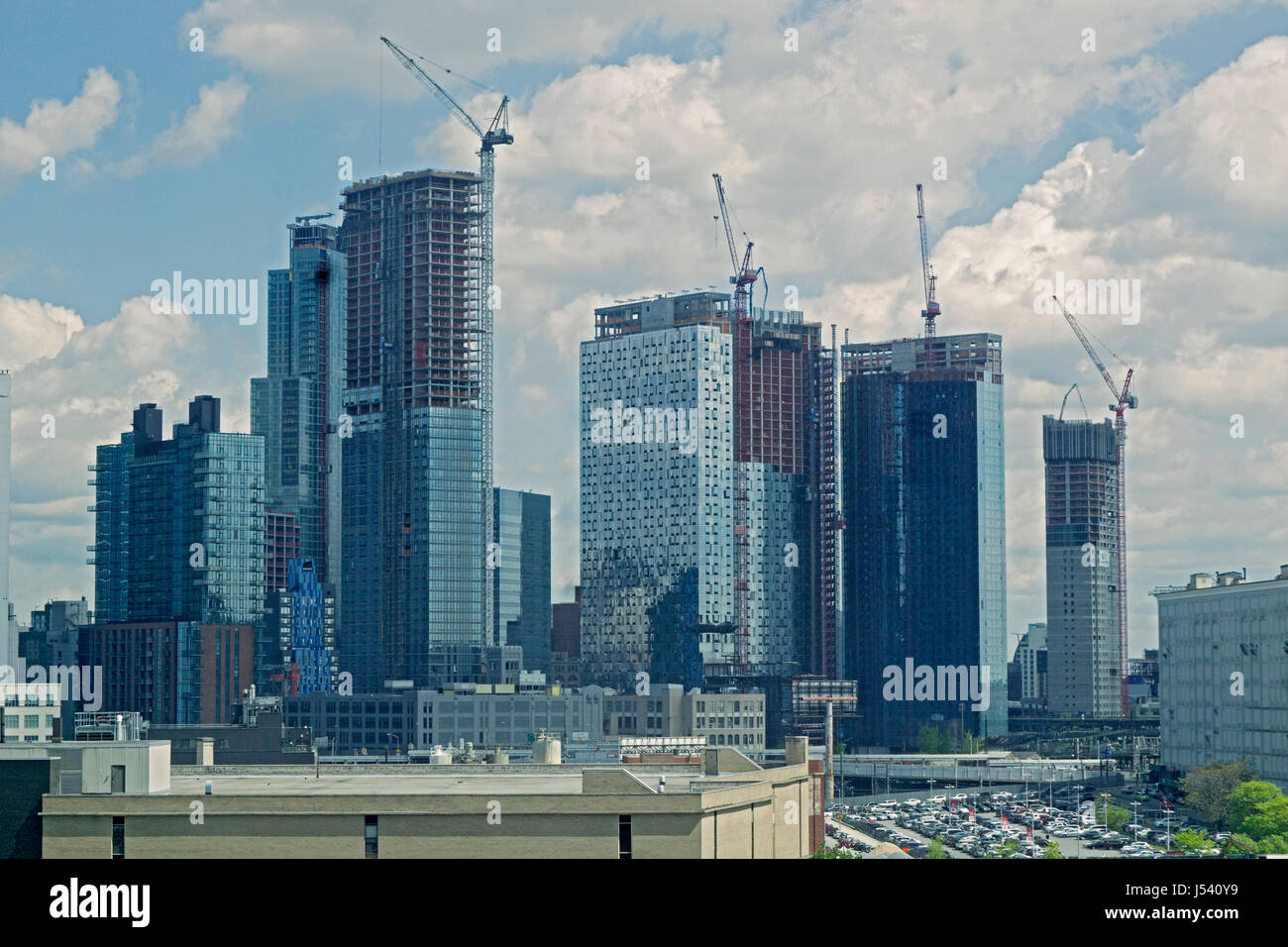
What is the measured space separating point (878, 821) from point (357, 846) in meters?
131

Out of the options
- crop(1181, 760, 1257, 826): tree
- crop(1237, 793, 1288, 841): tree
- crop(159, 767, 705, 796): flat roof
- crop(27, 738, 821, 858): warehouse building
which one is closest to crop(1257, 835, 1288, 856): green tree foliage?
crop(1237, 793, 1288, 841): tree

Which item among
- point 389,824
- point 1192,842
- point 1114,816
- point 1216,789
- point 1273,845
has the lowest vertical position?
point 1114,816

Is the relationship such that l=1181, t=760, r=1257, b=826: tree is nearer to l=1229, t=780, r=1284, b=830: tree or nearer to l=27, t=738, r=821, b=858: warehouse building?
l=1229, t=780, r=1284, b=830: tree

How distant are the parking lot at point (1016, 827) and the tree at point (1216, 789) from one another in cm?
212

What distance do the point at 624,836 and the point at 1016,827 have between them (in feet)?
373

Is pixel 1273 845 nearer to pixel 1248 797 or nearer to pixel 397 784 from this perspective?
pixel 1248 797

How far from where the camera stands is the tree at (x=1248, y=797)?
5379 inches

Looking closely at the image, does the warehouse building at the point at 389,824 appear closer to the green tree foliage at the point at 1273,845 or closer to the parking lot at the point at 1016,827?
the parking lot at the point at 1016,827

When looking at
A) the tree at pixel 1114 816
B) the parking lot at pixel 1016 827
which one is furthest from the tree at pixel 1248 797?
the tree at pixel 1114 816

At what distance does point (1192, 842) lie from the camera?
399ft

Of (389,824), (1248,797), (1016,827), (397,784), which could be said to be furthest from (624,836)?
(1016,827)
